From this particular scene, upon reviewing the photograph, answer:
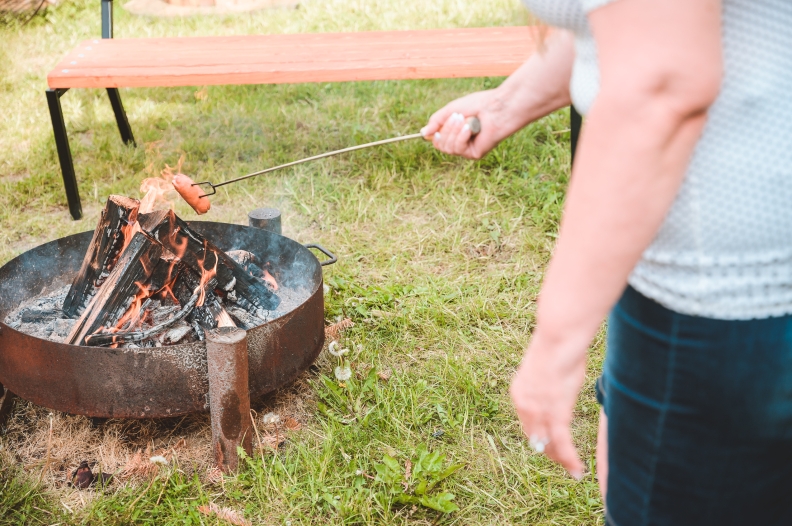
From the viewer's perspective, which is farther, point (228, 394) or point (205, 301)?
point (205, 301)

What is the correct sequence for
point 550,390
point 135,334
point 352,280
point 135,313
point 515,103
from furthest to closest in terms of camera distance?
point 352,280 < point 135,313 < point 135,334 < point 515,103 < point 550,390

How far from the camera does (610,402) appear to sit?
106 centimetres

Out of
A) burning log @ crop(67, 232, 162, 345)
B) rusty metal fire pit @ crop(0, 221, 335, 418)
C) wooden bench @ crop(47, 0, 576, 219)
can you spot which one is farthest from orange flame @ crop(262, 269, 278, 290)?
wooden bench @ crop(47, 0, 576, 219)

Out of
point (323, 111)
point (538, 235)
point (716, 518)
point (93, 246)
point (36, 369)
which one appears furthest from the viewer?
point (323, 111)

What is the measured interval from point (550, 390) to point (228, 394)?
1.53 meters

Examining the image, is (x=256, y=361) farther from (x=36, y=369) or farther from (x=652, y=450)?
(x=652, y=450)

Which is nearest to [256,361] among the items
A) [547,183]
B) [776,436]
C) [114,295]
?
[114,295]

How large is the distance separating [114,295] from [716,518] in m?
2.03

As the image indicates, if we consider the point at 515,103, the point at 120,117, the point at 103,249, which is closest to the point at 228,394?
the point at 103,249

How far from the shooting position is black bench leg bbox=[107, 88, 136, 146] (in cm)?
460

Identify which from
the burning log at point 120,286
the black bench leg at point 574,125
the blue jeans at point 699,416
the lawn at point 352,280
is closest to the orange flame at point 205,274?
the burning log at point 120,286

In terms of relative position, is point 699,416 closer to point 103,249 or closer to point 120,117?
point 103,249

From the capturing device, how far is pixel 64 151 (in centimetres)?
402

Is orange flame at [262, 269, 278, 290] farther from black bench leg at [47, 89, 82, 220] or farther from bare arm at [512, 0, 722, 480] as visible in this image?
bare arm at [512, 0, 722, 480]
